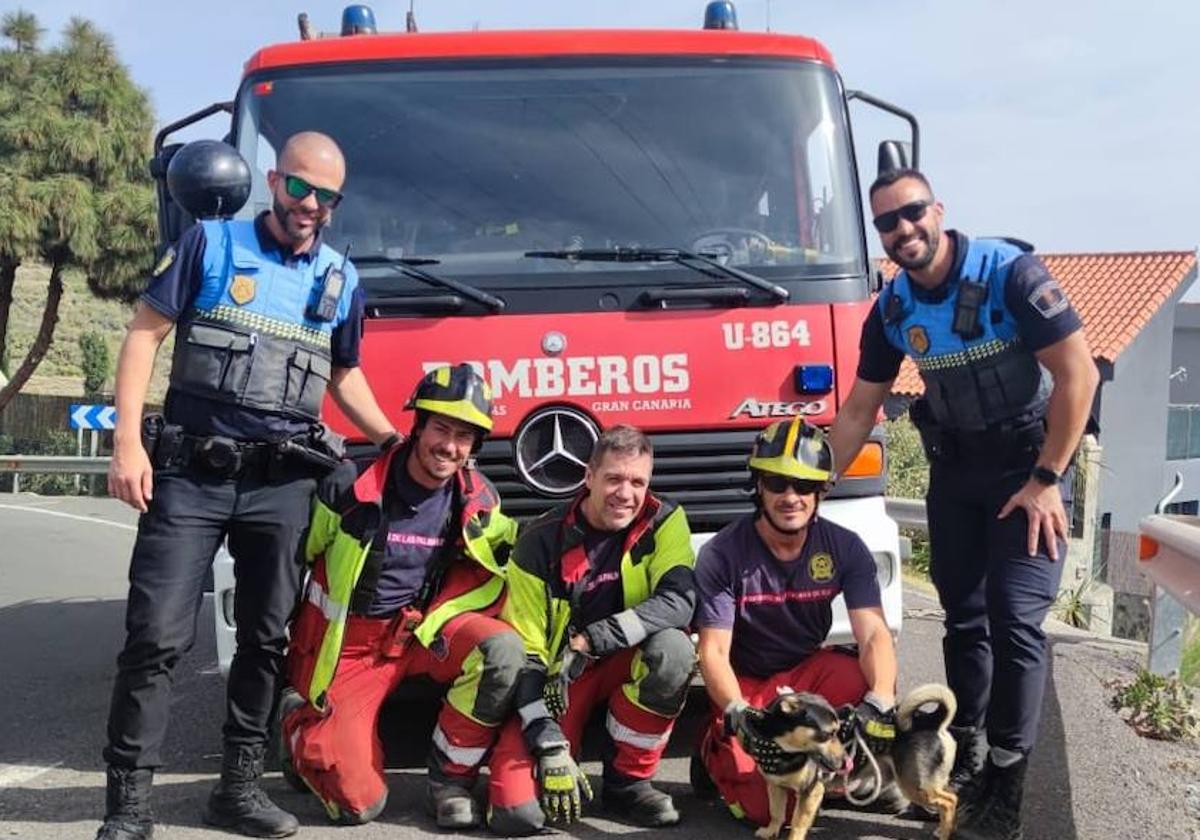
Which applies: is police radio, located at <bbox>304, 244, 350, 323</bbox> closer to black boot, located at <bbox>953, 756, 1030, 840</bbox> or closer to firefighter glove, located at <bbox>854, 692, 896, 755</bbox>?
firefighter glove, located at <bbox>854, 692, 896, 755</bbox>

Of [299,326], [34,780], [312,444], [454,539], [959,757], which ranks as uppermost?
[299,326]

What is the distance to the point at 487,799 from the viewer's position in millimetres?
4297

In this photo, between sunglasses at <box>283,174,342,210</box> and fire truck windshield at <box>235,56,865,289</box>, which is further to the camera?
fire truck windshield at <box>235,56,865,289</box>

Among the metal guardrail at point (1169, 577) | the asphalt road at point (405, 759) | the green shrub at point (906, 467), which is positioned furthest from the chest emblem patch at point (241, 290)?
the green shrub at point (906, 467)

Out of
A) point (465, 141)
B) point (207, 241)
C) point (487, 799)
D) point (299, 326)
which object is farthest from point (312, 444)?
point (465, 141)

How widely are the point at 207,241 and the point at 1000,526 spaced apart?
2.47m

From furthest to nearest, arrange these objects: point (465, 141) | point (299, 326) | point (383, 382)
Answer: point (465, 141)
point (383, 382)
point (299, 326)

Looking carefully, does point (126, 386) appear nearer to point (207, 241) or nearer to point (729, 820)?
point (207, 241)

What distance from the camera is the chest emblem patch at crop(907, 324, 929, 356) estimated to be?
4.24 metres

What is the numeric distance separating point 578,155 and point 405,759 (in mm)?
2325

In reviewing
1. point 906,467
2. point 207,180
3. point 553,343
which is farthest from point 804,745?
point 906,467

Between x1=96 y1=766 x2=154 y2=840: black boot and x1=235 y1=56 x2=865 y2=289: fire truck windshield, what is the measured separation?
6.54 feet

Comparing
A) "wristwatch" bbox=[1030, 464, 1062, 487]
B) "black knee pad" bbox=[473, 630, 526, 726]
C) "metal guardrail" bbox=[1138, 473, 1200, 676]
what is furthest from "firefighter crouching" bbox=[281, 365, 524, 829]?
"metal guardrail" bbox=[1138, 473, 1200, 676]

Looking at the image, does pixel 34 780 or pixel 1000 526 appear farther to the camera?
pixel 34 780
